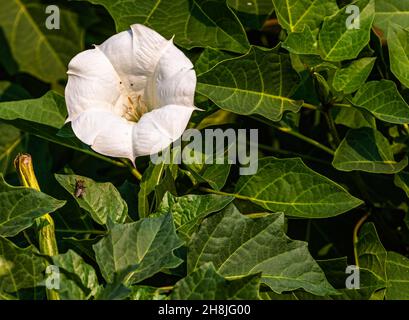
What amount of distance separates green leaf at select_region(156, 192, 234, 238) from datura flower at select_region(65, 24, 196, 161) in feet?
0.24

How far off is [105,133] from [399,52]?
0.44 metres

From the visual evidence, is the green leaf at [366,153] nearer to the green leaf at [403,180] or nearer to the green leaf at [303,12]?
the green leaf at [403,180]

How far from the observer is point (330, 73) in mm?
1217

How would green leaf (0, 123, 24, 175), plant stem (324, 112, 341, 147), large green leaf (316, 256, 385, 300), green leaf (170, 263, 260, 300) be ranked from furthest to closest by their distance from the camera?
green leaf (0, 123, 24, 175) → plant stem (324, 112, 341, 147) → large green leaf (316, 256, 385, 300) → green leaf (170, 263, 260, 300)

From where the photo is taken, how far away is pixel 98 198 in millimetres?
1106

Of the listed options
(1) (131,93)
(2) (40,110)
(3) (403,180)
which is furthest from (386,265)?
(2) (40,110)

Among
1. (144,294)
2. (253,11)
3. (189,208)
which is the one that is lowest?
(144,294)

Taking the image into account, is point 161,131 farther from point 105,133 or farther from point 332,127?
point 332,127

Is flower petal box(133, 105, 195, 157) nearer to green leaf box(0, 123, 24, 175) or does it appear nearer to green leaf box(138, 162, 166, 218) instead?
green leaf box(138, 162, 166, 218)

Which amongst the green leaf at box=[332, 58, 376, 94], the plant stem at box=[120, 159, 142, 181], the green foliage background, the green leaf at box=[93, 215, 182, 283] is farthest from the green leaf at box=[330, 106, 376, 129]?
the green leaf at box=[93, 215, 182, 283]

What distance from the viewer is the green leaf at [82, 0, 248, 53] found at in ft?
4.15

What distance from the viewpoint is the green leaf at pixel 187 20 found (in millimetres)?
1265
